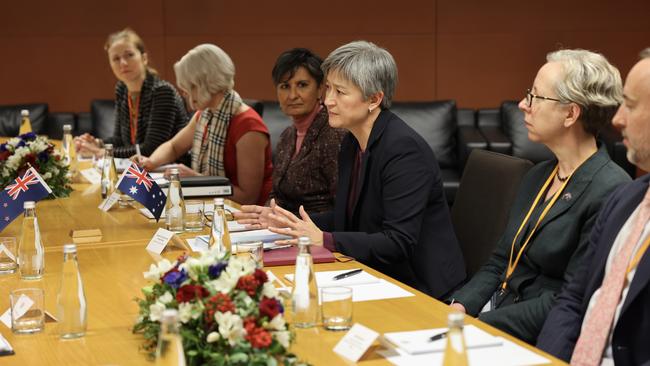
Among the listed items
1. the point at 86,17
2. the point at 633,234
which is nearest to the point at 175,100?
the point at 86,17

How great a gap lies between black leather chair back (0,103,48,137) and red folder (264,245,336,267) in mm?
5202

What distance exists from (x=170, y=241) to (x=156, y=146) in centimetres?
276

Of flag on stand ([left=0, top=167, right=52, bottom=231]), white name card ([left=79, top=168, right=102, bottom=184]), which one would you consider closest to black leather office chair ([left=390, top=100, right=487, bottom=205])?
white name card ([left=79, top=168, right=102, bottom=184])

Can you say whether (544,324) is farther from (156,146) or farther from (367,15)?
(367,15)

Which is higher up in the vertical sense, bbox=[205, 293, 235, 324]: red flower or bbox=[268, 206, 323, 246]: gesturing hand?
bbox=[205, 293, 235, 324]: red flower

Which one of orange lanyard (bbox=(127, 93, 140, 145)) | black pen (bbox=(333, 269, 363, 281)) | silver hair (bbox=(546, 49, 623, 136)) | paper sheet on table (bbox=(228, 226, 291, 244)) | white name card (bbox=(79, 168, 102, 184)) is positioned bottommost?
white name card (bbox=(79, 168, 102, 184))

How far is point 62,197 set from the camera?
13.2 feet

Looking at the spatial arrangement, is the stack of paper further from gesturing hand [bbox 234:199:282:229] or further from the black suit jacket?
gesturing hand [bbox 234:199:282:229]

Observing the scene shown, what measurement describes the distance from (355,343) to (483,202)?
4.91 ft

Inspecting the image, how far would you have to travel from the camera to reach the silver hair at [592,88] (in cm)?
259

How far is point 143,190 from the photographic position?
335 cm

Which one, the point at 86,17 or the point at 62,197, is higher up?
the point at 86,17

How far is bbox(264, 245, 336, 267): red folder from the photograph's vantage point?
8.55 ft

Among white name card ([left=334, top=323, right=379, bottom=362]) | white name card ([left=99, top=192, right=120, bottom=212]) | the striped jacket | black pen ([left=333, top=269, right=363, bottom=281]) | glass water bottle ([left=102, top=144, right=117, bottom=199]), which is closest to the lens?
white name card ([left=334, top=323, right=379, bottom=362])
